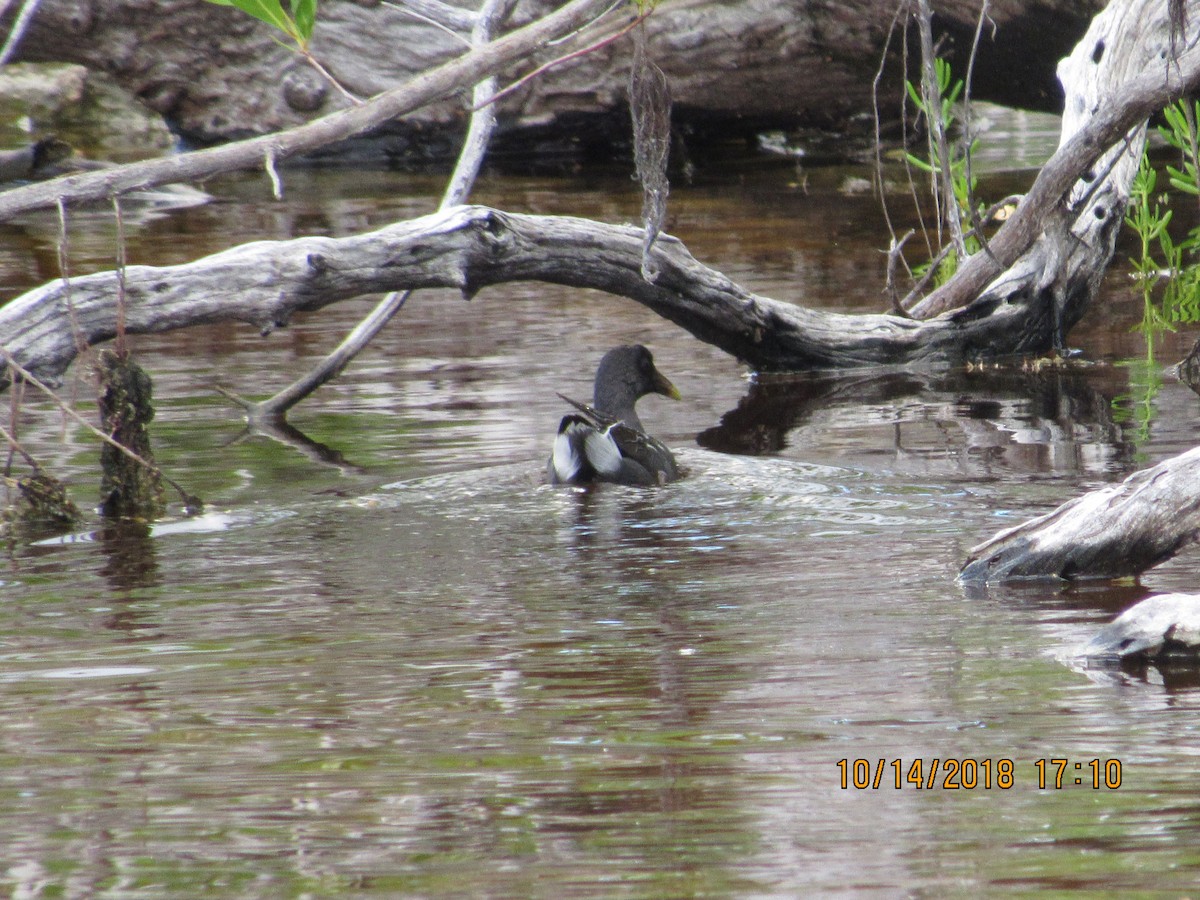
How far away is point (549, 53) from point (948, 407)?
804cm

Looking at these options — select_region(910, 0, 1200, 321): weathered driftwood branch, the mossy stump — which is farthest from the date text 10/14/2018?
select_region(910, 0, 1200, 321): weathered driftwood branch

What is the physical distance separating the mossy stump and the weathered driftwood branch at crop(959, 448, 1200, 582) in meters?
2.93

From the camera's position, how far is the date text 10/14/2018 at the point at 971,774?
288 centimetres

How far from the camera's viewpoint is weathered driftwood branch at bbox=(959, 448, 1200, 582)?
415 cm

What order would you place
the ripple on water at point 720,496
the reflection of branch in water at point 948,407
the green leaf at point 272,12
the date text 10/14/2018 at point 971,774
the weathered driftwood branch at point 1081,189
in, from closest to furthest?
the date text 10/14/2018 at point 971,774
the green leaf at point 272,12
the ripple on water at point 720,496
the reflection of branch in water at point 948,407
the weathered driftwood branch at point 1081,189

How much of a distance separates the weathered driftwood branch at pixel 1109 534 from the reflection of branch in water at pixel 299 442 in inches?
110

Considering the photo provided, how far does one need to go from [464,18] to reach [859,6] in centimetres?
723

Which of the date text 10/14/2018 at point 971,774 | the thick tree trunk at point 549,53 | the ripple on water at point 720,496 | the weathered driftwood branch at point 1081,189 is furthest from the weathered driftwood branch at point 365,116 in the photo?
the thick tree trunk at point 549,53

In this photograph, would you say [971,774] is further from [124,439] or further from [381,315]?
[381,315]

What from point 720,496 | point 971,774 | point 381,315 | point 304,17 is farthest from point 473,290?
point 971,774

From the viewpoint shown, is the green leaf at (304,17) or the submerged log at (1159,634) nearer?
the submerged log at (1159,634)

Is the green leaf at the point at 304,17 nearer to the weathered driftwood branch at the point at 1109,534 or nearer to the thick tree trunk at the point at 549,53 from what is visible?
the weathered driftwood branch at the point at 1109,534

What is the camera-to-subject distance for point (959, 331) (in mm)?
8227

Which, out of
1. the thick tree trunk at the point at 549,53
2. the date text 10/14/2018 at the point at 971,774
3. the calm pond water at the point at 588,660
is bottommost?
the date text 10/14/2018 at the point at 971,774
